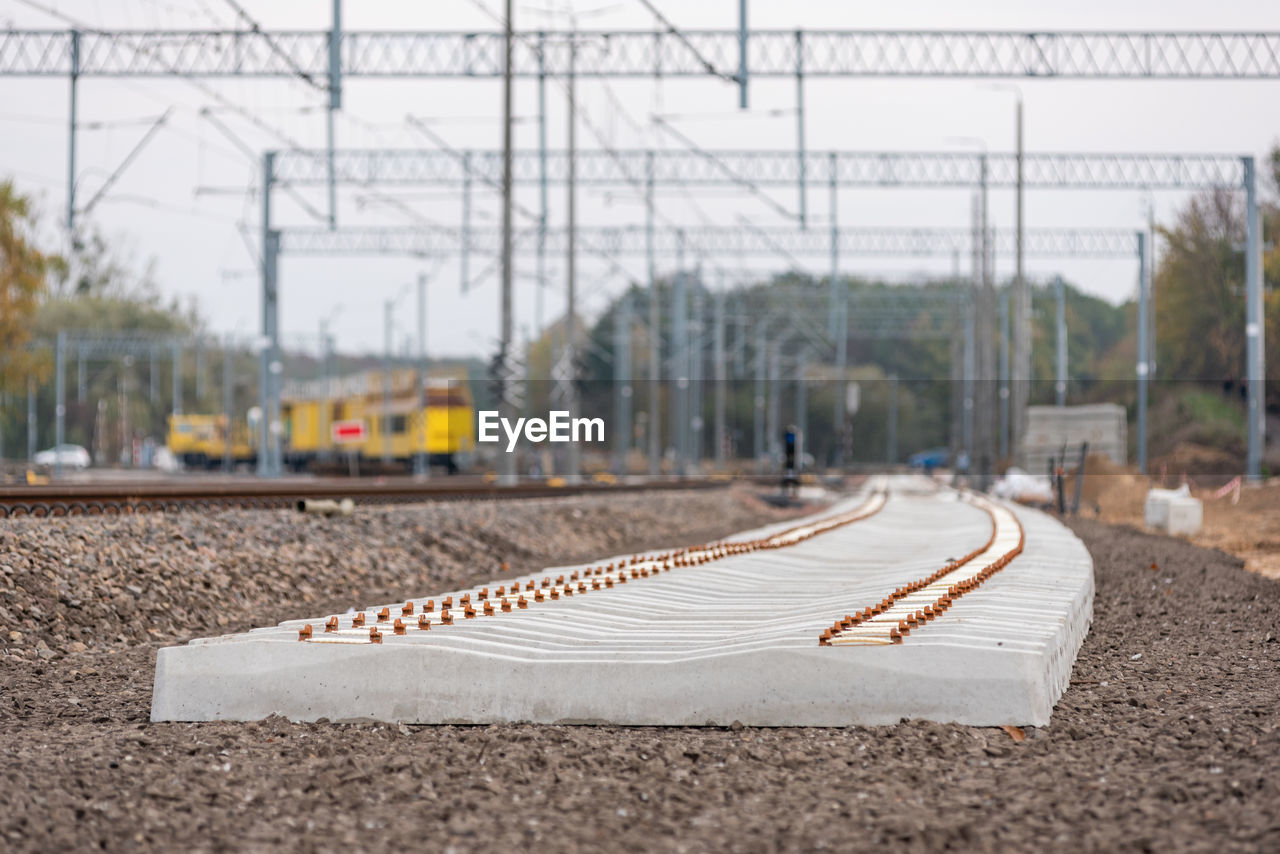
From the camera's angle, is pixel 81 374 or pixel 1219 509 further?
pixel 81 374

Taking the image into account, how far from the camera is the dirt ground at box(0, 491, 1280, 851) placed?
5285 millimetres

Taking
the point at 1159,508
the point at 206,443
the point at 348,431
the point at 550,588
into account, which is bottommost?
the point at 1159,508

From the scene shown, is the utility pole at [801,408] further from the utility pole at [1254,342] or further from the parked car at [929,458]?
the utility pole at [1254,342]

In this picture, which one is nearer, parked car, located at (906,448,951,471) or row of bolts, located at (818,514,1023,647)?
row of bolts, located at (818,514,1023,647)

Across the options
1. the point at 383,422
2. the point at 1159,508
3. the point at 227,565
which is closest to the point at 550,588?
the point at 227,565

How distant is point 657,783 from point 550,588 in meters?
5.36

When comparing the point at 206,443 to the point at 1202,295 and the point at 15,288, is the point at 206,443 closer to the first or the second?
the point at 15,288

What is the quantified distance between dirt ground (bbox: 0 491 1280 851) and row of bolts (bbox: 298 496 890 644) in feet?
3.94

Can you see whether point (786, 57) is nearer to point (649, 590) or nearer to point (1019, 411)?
point (649, 590)

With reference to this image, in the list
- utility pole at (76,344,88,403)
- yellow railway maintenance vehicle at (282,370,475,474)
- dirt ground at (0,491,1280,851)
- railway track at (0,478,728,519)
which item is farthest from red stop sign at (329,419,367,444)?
dirt ground at (0,491,1280,851)

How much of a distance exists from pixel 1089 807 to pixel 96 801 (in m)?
3.88

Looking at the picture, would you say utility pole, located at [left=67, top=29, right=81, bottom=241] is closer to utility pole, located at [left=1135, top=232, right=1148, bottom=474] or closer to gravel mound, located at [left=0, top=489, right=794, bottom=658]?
gravel mound, located at [left=0, top=489, right=794, bottom=658]

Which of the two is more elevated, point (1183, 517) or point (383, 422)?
point (383, 422)

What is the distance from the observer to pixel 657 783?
6145 millimetres
